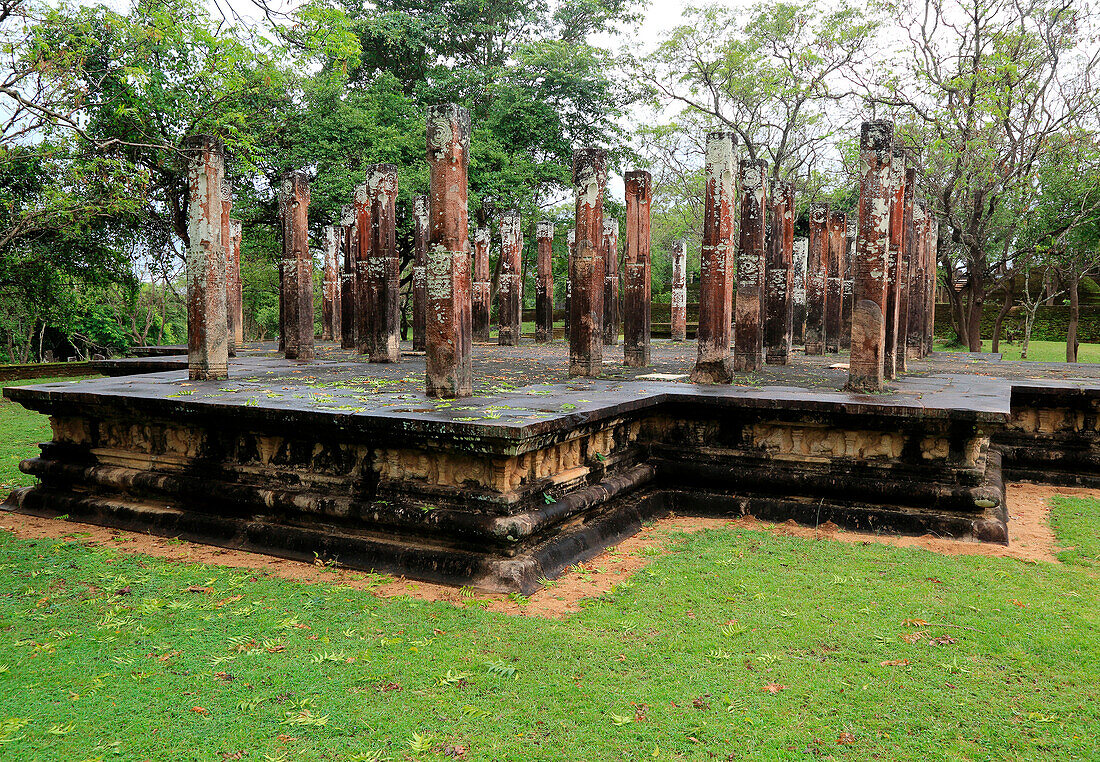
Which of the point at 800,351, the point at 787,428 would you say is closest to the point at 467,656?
the point at 787,428

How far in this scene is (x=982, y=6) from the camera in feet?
50.5

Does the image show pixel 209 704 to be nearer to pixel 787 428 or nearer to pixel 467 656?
pixel 467 656

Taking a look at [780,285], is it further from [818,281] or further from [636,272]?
[818,281]

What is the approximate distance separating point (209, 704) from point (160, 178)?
55.5 feet

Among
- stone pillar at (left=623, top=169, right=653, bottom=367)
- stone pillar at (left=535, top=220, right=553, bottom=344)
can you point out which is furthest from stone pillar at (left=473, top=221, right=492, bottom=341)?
stone pillar at (left=623, top=169, right=653, bottom=367)

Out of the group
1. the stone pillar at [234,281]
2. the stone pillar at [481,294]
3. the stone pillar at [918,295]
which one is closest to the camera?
the stone pillar at [918,295]

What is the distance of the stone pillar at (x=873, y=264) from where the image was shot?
6633mm

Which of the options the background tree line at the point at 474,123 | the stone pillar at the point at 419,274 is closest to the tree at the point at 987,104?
the background tree line at the point at 474,123

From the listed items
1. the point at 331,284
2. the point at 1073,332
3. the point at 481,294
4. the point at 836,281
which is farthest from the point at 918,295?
the point at 331,284

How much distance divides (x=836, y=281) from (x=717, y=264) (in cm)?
748

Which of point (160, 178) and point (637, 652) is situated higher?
point (160, 178)

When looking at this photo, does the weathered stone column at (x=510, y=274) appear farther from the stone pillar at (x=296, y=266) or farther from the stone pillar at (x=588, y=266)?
the stone pillar at (x=588, y=266)

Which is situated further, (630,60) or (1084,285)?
(1084,285)

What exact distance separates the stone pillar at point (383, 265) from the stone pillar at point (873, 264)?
655 centimetres
